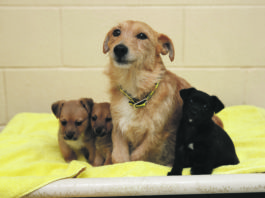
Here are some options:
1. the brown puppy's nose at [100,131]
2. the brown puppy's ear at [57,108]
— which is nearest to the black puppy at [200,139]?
the brown puppy's nose at [100,131]

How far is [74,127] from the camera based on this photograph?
4.77 feet

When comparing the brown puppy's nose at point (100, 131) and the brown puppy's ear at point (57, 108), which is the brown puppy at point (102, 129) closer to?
the brown puppy's nose at point (100, 131)

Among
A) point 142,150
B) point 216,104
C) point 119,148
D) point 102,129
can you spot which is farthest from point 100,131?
point 216,104

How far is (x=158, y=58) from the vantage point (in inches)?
54.2

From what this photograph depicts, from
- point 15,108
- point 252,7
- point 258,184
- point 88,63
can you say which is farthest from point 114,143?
point 252,7

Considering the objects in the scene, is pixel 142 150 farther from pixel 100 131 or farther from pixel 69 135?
pixel 69 135

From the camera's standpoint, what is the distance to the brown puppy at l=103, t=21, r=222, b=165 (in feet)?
4.27

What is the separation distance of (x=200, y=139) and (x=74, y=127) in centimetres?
68

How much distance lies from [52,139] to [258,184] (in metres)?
1.29

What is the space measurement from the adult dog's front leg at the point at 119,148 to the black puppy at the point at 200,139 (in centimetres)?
30

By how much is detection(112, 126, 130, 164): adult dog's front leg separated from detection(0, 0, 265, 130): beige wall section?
94cm

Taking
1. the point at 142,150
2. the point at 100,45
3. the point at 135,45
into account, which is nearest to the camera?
the point at 135,45

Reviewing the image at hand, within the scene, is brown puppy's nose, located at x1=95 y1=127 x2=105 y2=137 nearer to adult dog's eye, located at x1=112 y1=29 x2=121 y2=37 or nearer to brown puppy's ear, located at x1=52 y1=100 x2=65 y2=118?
brown puppy's ear, located at x1=52 y1=100 x2=65 y2=118

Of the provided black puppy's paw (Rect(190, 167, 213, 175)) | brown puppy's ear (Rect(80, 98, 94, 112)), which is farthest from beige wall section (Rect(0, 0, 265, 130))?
black puppy's paw (Rect(190, 167, 213, 175))
